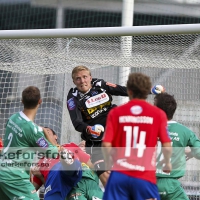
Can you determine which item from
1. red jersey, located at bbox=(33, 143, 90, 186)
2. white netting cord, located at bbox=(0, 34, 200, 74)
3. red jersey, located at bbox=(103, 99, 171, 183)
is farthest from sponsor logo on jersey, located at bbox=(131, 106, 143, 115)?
white netting cord, located at bbox=(0, 34, 200, 74)

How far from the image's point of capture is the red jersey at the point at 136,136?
196 inches

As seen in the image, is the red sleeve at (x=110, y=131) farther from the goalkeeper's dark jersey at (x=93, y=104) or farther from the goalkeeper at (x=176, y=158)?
the goalkeeper's dark jersey at (x=93, y=104)

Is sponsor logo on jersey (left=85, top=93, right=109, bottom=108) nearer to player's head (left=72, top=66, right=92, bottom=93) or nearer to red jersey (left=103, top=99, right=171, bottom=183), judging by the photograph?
player's head (left=72, top=66, right=92, bottom=93)

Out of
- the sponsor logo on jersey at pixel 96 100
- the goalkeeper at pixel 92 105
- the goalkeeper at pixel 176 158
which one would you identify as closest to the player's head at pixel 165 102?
the goalkeeper at pixel 176 158

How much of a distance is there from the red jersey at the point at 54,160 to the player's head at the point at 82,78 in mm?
735

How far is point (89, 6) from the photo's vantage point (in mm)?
13492

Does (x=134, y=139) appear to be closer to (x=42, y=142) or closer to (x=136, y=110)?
(x=136, y=110)

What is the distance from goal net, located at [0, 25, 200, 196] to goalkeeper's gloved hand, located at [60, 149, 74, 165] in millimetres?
1630

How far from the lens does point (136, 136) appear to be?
498 centimetres

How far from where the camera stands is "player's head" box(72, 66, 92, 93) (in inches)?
279

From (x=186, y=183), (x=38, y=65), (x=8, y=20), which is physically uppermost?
(x=8, y=20)

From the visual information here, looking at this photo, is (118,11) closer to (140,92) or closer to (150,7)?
(150,7)

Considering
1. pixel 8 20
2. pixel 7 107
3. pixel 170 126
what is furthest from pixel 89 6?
pixel 170 126

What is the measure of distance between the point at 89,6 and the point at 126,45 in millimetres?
5981
